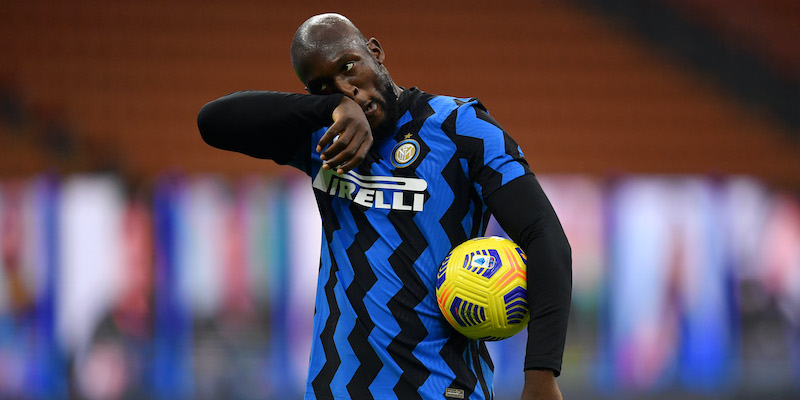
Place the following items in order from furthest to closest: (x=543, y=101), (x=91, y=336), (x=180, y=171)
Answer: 1. (x=543, y=101)
2. (x=180, y=171)
3. (x=91, y=336)

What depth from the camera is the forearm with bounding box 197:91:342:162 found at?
6.40 feet

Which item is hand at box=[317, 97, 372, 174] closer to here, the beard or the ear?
the beard

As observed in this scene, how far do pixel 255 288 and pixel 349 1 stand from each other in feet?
9.97

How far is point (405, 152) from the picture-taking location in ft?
6.63

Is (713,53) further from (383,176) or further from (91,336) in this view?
(383,176)

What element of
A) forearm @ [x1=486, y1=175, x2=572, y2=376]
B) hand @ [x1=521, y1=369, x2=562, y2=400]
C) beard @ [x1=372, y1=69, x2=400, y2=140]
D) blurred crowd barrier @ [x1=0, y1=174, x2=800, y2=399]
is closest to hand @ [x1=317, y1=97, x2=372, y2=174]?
beard @ [x1=372, y1=69, x2=400, y2=140]

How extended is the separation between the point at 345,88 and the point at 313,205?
196 inches

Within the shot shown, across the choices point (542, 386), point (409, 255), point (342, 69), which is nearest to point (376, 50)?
point (342, 69)

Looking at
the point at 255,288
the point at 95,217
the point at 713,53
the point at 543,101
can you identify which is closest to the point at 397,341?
the point at 255,288

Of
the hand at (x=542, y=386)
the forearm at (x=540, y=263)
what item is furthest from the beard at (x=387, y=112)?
the hand at (x=542, y=386)

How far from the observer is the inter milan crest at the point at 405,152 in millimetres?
2012

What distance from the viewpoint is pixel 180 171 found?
725 centimetres

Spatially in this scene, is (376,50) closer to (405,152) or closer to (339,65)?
(339,65)

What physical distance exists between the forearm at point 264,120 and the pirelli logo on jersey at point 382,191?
17cm
